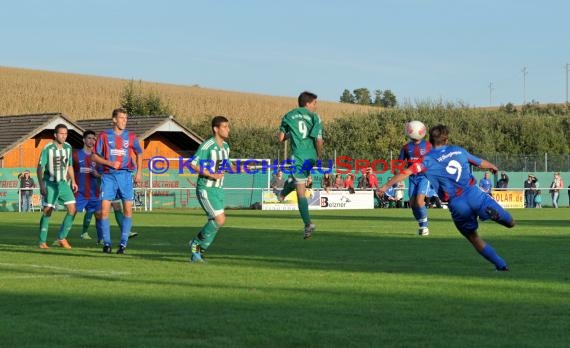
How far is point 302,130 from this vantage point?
18.3 m

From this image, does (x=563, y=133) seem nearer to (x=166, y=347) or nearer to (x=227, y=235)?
(x=227, y=235)

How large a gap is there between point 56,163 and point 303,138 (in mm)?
3949

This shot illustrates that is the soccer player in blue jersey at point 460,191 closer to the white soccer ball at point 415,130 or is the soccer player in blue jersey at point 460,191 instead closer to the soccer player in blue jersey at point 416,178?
the white soccer ball at point 415,130

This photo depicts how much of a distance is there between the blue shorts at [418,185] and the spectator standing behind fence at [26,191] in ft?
83.1

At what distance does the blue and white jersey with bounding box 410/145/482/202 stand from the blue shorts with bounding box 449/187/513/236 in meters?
0.08

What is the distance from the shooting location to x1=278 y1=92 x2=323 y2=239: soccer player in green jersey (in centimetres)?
1827

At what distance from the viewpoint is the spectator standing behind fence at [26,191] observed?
4247 cm

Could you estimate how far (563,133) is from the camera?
7825cm

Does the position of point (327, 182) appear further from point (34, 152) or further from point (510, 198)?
point (34, 152)

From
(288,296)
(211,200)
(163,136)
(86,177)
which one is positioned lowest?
(288,296)

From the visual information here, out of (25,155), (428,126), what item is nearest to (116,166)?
(25,155)

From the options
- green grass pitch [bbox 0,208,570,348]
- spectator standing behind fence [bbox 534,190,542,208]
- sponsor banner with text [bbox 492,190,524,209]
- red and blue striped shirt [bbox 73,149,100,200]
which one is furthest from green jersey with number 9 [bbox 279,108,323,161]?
spectator standing behind fence [bbox 534,190,542,208]

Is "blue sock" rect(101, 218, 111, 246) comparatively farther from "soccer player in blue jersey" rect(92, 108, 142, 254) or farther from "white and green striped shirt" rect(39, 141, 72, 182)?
"white and green striped shirt" rect(39, 141, 72, 182)

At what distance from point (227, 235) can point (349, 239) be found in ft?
8.82
